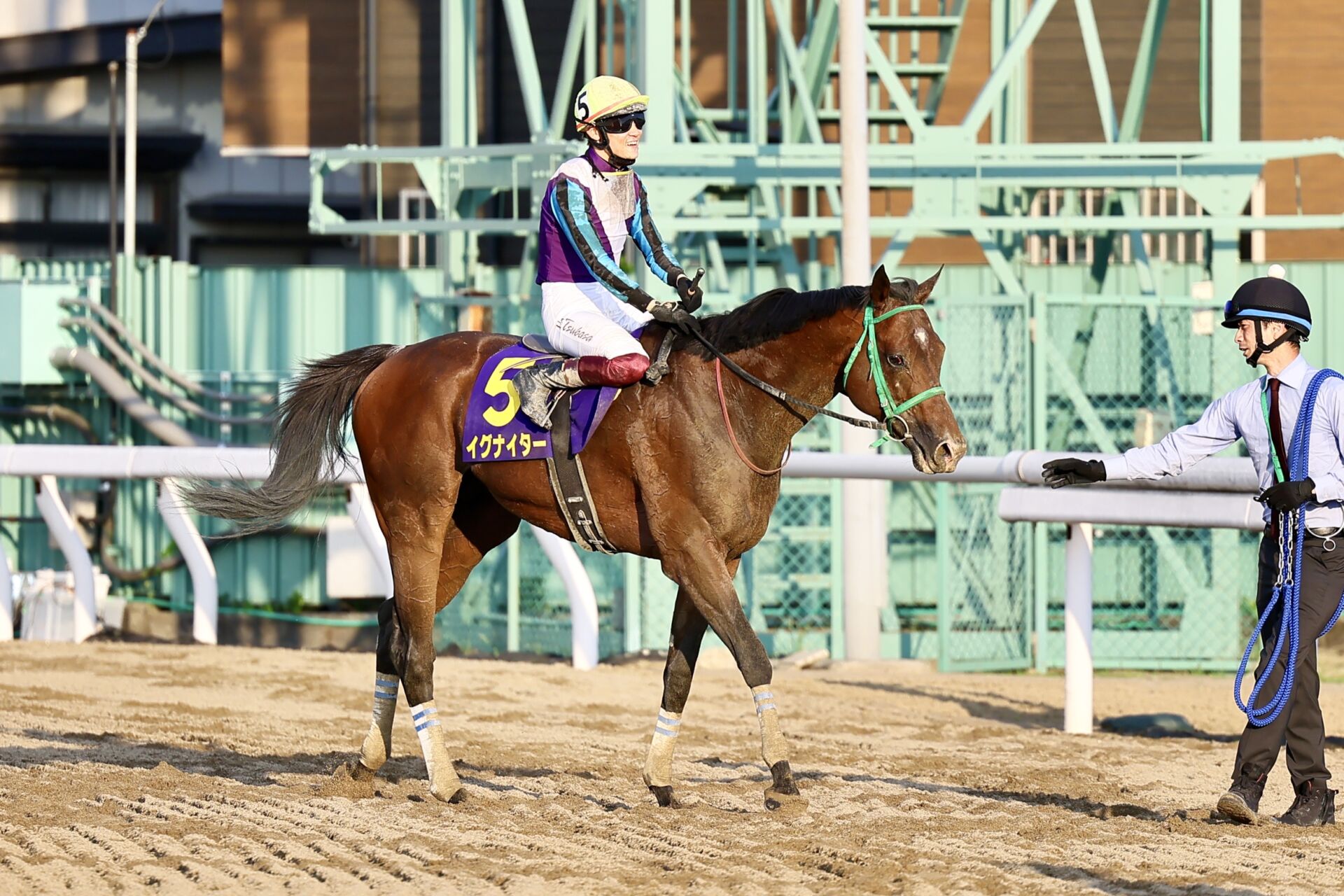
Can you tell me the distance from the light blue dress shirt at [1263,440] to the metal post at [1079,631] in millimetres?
2336

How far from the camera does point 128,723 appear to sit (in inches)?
354

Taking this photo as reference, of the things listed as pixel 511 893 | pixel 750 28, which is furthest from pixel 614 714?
pixel 750 28

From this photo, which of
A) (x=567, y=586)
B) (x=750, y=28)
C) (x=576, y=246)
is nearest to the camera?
(x=576, y=246)

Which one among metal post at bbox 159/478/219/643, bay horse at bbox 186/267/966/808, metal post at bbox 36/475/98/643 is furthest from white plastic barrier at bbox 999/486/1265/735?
metal post at bbox 36/475/98/643

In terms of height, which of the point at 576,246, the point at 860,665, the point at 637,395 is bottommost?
the point at 860,665

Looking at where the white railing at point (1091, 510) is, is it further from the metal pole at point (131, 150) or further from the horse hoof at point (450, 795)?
the metal pole at point (131, 150)

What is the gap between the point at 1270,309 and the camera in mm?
6480

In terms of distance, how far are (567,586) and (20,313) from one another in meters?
6.70

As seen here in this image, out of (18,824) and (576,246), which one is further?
(576,246)

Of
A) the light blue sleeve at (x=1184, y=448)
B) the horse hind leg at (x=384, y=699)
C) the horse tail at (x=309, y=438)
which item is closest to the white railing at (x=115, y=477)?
the horse tail at (x=309, y=438)

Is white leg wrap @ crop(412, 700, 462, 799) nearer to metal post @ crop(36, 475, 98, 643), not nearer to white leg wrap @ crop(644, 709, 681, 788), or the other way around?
white leg wrap @ crop(644, 709, 681, 788)

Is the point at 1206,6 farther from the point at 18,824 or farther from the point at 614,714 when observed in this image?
the point at 18,824

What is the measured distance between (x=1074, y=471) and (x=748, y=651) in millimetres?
1259

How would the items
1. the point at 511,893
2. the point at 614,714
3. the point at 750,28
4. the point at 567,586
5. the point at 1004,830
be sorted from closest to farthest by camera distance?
the point at 511,893, the point at 1004,830, the point at 614,714, the point at 567,586, the point at 750,28
